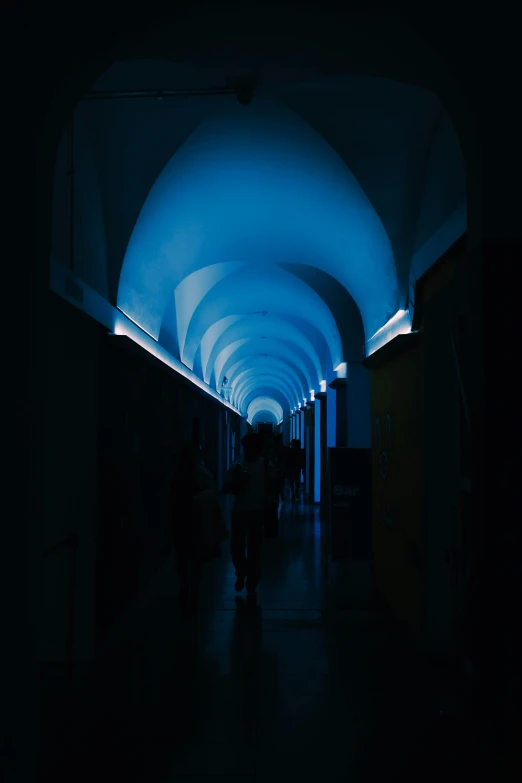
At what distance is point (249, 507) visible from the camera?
7445mm

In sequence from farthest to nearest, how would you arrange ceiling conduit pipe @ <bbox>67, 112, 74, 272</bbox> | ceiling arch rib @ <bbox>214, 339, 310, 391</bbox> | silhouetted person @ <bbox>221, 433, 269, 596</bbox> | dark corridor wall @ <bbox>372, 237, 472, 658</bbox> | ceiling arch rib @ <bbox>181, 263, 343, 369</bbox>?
1. ceiling arch rib @ <bbox>214, 339, 310, 391</bbox>
2. ceiling arch rib @ <bbox>181, 263, 343, 369</bbox>
3. silhouetted person @ <bbox>221, 433, 269, 596</bbox>
4. ceiling conduit pipe @ <bbox>67, 112, 74, 272</bbox>
5. dark corridor wall @ <bbox>372, 237, 472, 658</bbox>

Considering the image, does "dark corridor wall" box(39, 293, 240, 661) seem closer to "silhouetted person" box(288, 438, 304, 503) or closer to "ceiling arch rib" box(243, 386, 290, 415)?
"silhouetted person" box(288, 438, 304, 503)

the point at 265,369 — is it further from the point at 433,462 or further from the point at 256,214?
the point at 433,462

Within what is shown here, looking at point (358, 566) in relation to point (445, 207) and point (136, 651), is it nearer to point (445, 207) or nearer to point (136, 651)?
point (136, 651)

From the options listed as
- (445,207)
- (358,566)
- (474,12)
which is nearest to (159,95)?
(445,207)

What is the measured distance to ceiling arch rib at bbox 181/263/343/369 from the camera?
1302cm

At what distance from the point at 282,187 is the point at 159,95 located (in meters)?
2.77

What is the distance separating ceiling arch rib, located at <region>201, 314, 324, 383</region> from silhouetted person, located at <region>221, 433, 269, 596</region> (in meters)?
10.3

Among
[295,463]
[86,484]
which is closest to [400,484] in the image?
[86,484]

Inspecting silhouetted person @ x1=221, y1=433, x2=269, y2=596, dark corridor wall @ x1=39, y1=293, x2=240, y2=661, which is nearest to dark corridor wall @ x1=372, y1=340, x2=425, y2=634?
silhouetted person @ x1=221, y1=433, x2=269, y2=596

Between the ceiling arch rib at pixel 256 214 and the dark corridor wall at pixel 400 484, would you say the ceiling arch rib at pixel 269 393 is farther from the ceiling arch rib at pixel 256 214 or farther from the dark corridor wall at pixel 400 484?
the dark corridor wall at pixel 400 484

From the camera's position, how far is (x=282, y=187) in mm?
8070

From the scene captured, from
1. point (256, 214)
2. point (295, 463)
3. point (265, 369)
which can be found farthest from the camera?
point (265, 369)

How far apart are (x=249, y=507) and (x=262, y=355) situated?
64.7 ft
